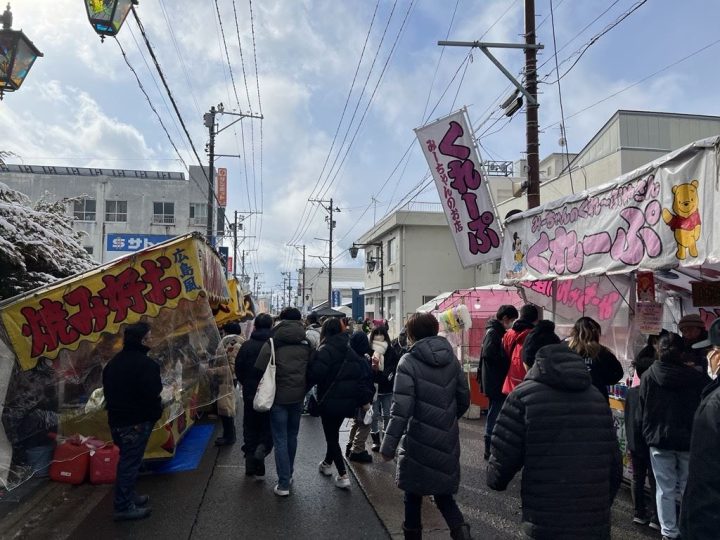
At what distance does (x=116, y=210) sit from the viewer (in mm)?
37156

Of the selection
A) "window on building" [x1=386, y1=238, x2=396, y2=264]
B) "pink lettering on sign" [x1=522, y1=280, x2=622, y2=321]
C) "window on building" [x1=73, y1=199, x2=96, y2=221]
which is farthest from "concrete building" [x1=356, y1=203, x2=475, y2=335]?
"window on building" [x1=73, y1=199, x2=96, y2=221]

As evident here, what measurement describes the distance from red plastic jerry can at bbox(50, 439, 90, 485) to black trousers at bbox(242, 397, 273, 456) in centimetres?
173

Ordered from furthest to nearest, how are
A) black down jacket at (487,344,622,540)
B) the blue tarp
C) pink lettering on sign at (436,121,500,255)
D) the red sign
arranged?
the red sign, pink lettering on sign at (436,121,500,255), the blue tarp, black down jacket at (487,344,622,540)

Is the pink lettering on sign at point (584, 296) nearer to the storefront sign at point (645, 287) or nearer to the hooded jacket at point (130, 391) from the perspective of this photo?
the storefront sign at point (645, 287)

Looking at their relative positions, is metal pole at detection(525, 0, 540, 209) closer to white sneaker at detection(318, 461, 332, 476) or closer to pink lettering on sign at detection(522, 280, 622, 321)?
pink lettering on sign at detection(522, 280, 622, 321)

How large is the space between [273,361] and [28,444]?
9.23ft

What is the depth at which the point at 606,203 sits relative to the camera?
5.39 meters

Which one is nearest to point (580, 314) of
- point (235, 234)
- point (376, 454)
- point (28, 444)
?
point (376, 454)

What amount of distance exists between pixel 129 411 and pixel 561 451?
3.79 m

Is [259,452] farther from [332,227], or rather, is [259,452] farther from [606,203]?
[332,227]

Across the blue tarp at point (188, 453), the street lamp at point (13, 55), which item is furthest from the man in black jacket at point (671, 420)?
the street lamp at point (13, 55)

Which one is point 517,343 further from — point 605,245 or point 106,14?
point 106,14

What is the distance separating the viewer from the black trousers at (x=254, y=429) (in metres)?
6.31

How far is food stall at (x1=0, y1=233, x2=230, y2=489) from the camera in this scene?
5742 millimetres
